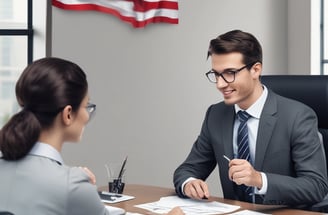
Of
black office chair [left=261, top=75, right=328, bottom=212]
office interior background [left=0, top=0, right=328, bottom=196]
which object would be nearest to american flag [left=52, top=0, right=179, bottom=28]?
office interior background [left=0, top=0, right=328, bottom=196]

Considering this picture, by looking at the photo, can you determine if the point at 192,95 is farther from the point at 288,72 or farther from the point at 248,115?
the point at 248,115

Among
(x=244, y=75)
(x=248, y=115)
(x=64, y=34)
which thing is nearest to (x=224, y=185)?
(x=248, y=115)

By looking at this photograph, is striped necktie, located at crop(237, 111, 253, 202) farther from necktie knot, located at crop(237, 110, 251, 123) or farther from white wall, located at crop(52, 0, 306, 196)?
white wall, located at crop(52, 0, 306, 196)

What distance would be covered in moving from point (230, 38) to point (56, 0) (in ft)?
4.52

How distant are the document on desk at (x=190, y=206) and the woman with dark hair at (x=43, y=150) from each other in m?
0.65

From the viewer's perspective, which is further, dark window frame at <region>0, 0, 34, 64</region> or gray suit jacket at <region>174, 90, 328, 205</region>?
dark window frame at <region>0, 0, 34, 64</region>

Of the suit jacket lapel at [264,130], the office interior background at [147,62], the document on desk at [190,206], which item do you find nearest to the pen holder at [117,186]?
the document on desk at [190,206]

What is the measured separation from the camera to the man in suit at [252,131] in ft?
8.14

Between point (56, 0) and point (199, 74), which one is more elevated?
point (56, 0)

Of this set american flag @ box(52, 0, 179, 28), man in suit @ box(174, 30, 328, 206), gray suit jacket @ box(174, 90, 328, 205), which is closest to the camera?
gray suit jacket @ box(174, 90, 328, 205)

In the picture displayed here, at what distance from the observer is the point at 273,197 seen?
231cm

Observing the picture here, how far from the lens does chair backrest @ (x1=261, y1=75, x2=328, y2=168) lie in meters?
2.70

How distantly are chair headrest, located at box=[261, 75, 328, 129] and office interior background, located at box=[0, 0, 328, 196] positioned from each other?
110 cm

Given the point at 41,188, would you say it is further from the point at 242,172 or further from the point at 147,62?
the point at 147,62
